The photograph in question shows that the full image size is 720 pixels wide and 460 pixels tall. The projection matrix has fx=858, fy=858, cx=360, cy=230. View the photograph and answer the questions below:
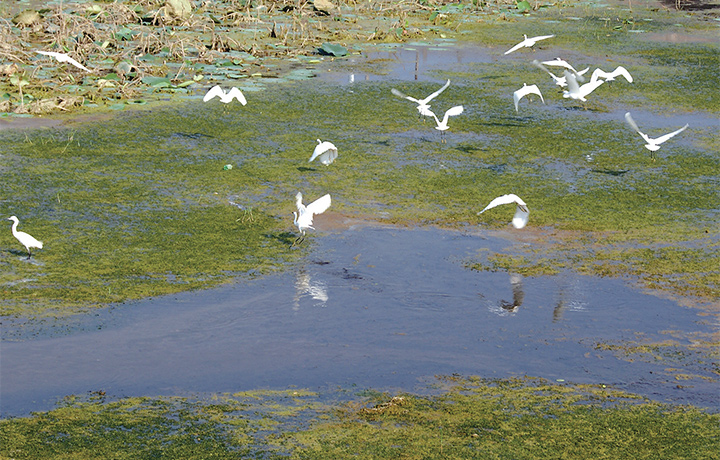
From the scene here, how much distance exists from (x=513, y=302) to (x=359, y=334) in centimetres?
158

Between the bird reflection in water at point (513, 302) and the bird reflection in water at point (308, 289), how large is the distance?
→ 1510 millimetres

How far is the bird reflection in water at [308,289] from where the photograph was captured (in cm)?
755

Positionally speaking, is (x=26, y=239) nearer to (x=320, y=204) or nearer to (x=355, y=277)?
(x=320, y=204)

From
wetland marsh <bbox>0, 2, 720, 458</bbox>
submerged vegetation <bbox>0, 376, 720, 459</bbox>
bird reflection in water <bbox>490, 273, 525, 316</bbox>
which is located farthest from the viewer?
bird reflection in water <bbox>490, 273, 525, 316</bbox>

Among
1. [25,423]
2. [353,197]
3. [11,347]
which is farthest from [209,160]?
[25,423]

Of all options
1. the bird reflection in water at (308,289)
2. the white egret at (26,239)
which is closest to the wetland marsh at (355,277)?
the bird reflection in water at (308,289)

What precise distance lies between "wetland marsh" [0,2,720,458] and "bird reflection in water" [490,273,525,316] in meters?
0.05

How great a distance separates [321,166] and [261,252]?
9.23 ft

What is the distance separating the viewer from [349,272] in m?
8.16

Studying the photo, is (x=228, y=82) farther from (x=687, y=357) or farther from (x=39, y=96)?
(x=687, y=357)

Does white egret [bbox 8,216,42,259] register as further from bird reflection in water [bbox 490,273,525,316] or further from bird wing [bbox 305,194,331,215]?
bird reflection in water [bbox 490,273,525,316]

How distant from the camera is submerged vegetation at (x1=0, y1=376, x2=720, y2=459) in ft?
16.9

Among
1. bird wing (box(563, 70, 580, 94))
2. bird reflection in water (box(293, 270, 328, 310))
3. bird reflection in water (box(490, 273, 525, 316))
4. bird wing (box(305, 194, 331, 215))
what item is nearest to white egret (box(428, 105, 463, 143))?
bird wing (box(563, 70, 580, 94))

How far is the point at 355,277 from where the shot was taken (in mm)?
8055
